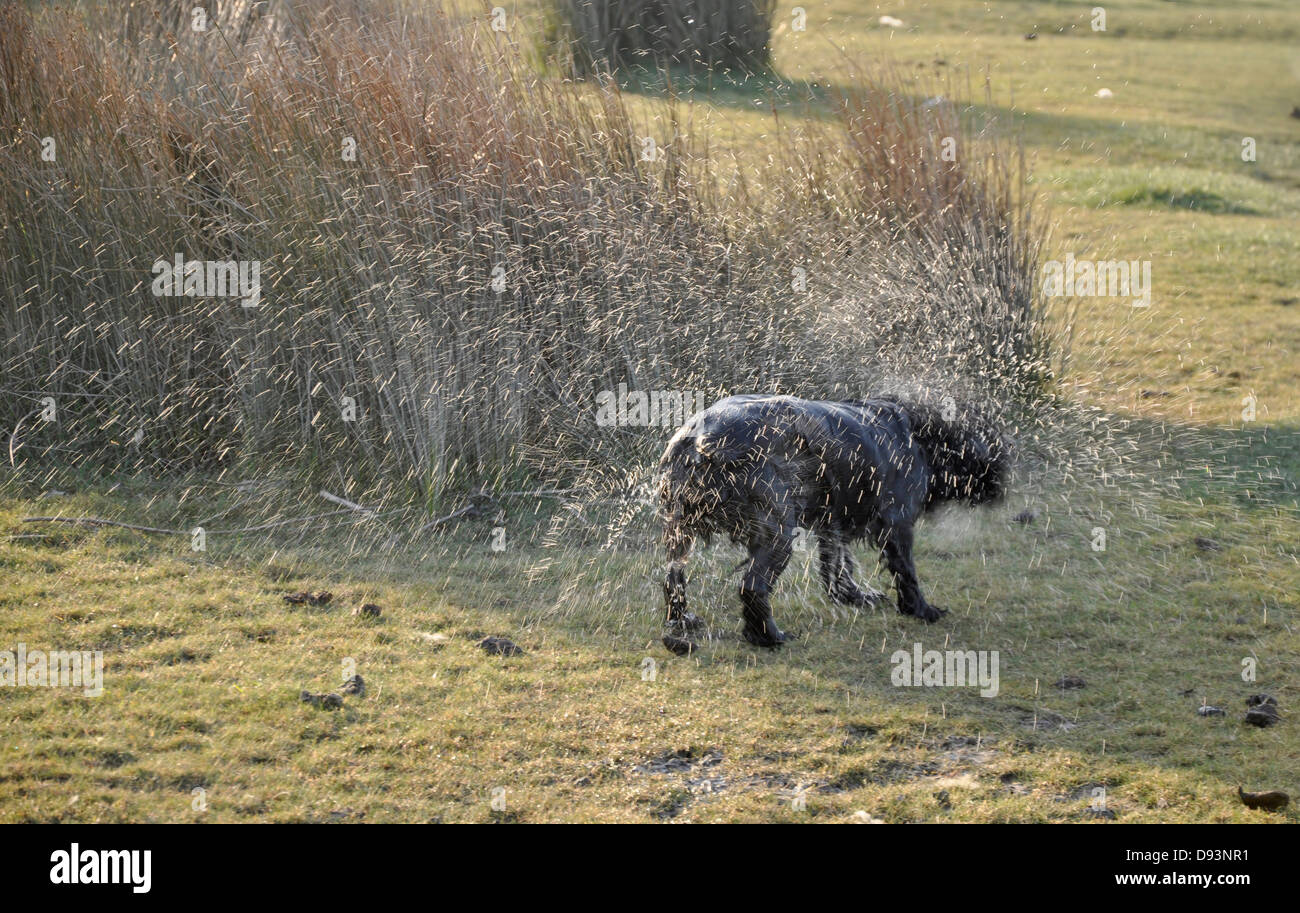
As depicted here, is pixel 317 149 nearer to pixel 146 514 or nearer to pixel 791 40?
pixel 146 514

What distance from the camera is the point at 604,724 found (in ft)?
18.2

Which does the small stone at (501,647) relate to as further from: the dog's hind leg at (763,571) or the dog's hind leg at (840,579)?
the dog's hind leg at (840,579)

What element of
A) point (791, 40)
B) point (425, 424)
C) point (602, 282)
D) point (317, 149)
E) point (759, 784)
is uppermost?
point (791, 40)

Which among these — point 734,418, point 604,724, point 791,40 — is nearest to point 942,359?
point 734,418

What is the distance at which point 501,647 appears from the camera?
6.31m

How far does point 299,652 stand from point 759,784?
2.47 meters

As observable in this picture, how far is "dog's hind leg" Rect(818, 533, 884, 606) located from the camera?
688cm

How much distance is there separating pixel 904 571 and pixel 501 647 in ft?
7.09

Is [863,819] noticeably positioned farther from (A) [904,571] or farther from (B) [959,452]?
(B) [959,452]

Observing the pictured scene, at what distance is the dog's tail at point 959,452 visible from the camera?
22.8ft

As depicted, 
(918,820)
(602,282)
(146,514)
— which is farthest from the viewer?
(602,282)

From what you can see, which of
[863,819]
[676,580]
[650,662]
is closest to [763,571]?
[676,580]

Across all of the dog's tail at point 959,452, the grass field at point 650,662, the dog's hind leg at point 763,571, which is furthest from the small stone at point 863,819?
the dog's tail at point 959,452

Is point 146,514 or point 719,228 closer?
point 146,514
